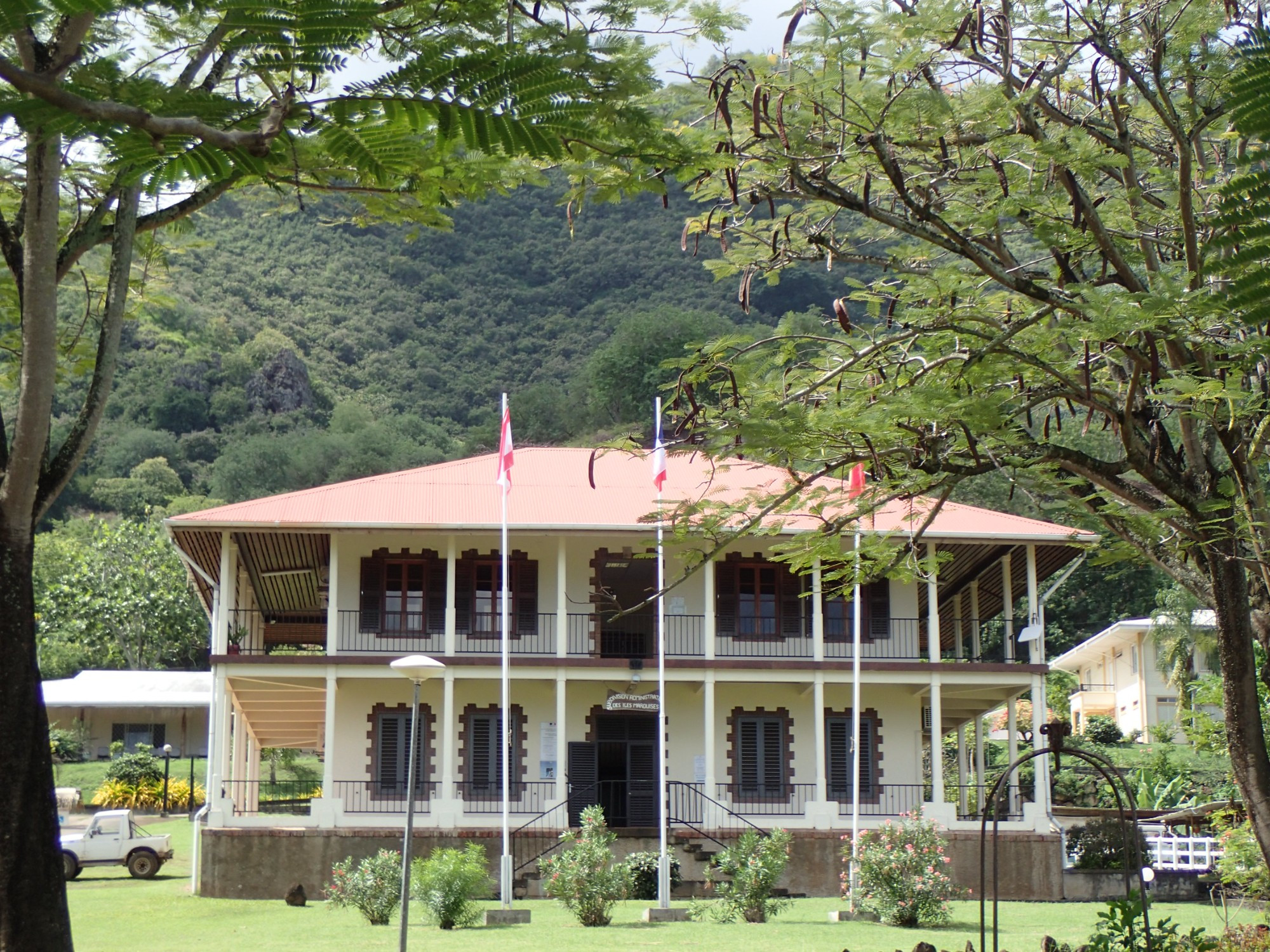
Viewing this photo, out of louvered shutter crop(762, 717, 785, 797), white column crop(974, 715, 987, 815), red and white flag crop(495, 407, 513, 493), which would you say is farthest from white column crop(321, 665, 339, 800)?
white column crop(974, 715, 987, 815)

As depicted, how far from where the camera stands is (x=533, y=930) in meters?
16.5

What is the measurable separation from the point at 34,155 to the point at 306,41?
3351 mm

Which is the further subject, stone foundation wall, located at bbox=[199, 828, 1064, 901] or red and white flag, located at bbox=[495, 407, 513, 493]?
stone foundation wall, located at bbox=[199, 828, 1064, 901]

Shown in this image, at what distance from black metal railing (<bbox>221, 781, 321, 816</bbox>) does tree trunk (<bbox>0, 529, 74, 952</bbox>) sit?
654 inches

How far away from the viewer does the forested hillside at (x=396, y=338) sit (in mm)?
84812

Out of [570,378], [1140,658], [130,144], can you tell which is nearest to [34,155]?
[130,144]

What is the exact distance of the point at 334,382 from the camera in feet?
343

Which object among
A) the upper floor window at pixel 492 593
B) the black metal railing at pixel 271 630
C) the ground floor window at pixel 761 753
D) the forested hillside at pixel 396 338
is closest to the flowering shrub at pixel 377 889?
the black metal railing at pixel 271 630

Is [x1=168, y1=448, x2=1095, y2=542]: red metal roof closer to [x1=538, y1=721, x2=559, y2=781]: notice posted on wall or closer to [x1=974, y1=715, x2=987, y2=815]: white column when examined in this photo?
[x1=538, y1=721, x2=559, y2=781]: notice posted on wall

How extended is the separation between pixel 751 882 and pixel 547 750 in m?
9.19

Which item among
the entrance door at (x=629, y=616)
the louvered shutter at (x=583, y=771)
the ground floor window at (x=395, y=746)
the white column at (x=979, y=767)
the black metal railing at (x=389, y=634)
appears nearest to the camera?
the ground floor window at (x=395, y=746)

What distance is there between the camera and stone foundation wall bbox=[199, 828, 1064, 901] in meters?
22.6

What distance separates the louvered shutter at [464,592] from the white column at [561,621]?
5.51 feet

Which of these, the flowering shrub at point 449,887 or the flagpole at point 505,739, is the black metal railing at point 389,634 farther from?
the flowering shrub at point 449,887
